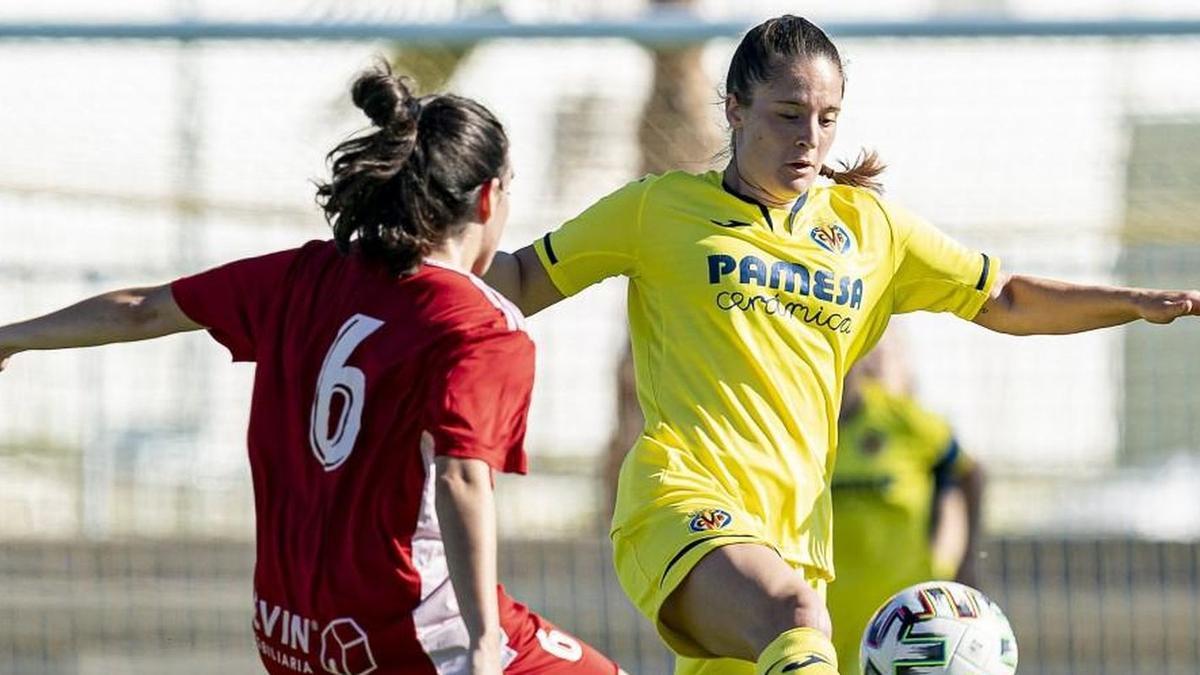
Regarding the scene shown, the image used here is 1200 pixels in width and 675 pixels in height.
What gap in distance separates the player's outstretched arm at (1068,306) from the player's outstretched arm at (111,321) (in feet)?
7.43

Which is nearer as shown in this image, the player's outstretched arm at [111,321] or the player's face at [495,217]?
the player's face at [495,217]

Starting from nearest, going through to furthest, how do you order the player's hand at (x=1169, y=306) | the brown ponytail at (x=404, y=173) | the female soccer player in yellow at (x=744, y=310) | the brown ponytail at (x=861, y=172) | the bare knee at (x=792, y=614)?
the brown ponytail at (x=404, y=173) < the bare knee at (x=792, y=614) < the female soccer player in yellow at (x=744, y=310) < the player's hand at (x=1169, y=306) < the brown ponytail at (x=861, y=172)

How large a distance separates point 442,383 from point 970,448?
5.28m

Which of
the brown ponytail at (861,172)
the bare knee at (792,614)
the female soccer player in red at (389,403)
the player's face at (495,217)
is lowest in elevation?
the bare knee at (792,614)

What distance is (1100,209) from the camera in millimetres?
9195

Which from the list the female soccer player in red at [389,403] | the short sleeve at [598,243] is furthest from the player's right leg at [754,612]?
the short sleeve at [598,243]

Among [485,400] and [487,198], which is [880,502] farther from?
[485,400]

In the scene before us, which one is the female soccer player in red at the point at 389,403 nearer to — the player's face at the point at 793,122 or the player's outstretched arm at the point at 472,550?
the player's outstretched arm at the point at 472,550

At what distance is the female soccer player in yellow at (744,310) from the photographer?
5.07 m

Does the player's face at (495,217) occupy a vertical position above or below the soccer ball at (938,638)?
above

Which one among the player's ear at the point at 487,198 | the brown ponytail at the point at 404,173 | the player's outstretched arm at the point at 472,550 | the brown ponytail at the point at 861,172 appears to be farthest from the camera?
Answer: the brown ponytail at the point at 861,172

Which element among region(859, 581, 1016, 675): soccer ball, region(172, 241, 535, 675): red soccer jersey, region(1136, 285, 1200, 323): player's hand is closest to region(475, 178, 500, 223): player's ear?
region(172, 241, 535, 675): red soccer jersey

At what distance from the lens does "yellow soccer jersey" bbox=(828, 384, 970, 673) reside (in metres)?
6.22

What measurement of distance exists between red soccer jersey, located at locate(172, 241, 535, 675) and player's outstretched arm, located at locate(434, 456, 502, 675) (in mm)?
53
